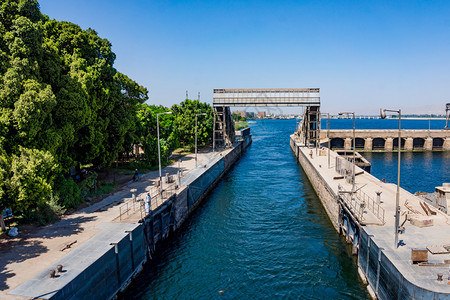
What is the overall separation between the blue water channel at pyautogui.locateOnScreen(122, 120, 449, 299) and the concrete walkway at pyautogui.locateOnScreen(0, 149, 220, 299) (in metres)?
4.67

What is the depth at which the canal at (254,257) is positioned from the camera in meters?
18.4

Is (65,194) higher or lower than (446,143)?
higher

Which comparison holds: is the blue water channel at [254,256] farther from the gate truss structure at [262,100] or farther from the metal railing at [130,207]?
the gate truss structure at [262,100]

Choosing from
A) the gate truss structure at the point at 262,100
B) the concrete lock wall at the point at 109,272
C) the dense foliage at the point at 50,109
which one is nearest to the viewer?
the concrete lock wall at the point at 109,272

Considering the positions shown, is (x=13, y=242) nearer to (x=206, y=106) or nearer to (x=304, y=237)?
(x=304, y=237)

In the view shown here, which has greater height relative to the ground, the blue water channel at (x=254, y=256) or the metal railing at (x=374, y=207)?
the metal railing at (x=374, y=207)

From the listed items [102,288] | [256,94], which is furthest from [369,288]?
[256,94]

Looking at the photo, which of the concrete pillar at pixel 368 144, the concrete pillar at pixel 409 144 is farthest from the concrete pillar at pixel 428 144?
the concrete pillar at pixel 368 144

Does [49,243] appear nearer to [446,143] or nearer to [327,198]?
[327,198]

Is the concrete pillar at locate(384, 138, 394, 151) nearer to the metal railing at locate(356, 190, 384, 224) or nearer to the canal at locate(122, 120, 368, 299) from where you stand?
the canal at locate(122, 120, 368, 299)

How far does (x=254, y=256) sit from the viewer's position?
22.5m

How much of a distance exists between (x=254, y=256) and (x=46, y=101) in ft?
61.8

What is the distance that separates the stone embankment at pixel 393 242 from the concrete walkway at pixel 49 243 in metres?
17.4

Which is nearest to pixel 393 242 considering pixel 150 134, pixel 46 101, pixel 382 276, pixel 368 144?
pixel 382 276
